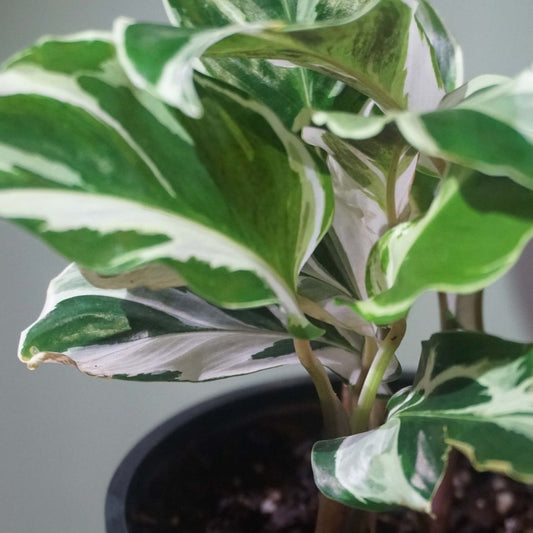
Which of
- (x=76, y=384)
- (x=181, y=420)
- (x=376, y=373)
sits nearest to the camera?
(x=376, y=373)

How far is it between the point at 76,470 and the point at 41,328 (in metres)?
0.49

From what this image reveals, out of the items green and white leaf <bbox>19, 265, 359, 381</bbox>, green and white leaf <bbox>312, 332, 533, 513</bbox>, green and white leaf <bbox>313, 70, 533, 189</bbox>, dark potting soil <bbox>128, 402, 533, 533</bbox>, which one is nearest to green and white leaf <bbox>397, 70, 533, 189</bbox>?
green and white leaf <bbox>313, 70, 533, 189</bbox>

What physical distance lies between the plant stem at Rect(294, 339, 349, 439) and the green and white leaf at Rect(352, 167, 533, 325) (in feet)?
0.36

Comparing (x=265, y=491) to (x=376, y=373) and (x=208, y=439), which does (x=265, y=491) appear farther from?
(x=376, y=373)

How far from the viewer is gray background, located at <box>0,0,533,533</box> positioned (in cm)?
69

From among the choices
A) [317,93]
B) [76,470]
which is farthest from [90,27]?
[76,470]

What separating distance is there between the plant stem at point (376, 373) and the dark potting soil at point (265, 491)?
0.52ft

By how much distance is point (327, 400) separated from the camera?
382mm

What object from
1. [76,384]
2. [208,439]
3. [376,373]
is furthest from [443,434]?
[76,384]

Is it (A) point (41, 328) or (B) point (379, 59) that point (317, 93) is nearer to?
(B) point (379, 59)

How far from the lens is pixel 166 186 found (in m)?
Answer: 0.25

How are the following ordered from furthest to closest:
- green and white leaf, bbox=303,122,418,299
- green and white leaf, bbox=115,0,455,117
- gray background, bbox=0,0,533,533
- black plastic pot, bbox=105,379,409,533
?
1. gray background, bbox=0,0,533,533
2. black plastic pot, bbox=105,379,409,533
3. green and white leaf, bbox=303,122,418,299
4. green and white leaf, bbox=115,0,455,117

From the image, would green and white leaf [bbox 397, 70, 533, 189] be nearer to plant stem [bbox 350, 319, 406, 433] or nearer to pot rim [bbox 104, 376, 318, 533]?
plant stem [bbox 350, 319, 406, 433]

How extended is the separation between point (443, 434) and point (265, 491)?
0.31 meters
